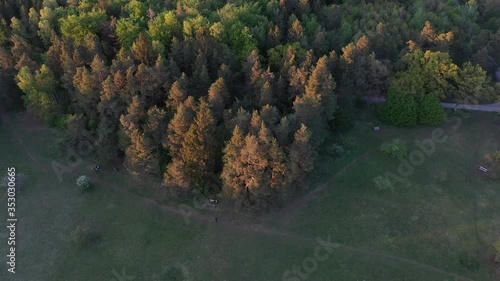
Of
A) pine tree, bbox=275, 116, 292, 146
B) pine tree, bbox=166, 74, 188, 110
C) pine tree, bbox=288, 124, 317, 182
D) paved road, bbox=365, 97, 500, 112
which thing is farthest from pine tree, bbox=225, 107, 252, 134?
paved road, bbox=365, 97, 500, 112

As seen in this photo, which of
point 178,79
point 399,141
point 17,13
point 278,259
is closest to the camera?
point 278,259

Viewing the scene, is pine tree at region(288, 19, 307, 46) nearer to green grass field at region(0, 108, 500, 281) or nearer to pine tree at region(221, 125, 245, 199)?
green grass field at region(0, 108, 500, 281)

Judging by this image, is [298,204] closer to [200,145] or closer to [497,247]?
[200,145]

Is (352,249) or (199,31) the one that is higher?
(199,31)

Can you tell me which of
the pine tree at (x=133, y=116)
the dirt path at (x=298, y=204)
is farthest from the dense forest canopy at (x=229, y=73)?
the dirt path at (x=298, y=204)

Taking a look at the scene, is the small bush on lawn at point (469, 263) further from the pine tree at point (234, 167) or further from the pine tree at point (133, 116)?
the pine tree at point (133, 116)

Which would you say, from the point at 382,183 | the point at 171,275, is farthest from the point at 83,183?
the point at 382,183

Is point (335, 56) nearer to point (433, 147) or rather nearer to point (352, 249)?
point (433, 147)

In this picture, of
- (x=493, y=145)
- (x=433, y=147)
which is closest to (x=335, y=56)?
(x=433, y=147)
